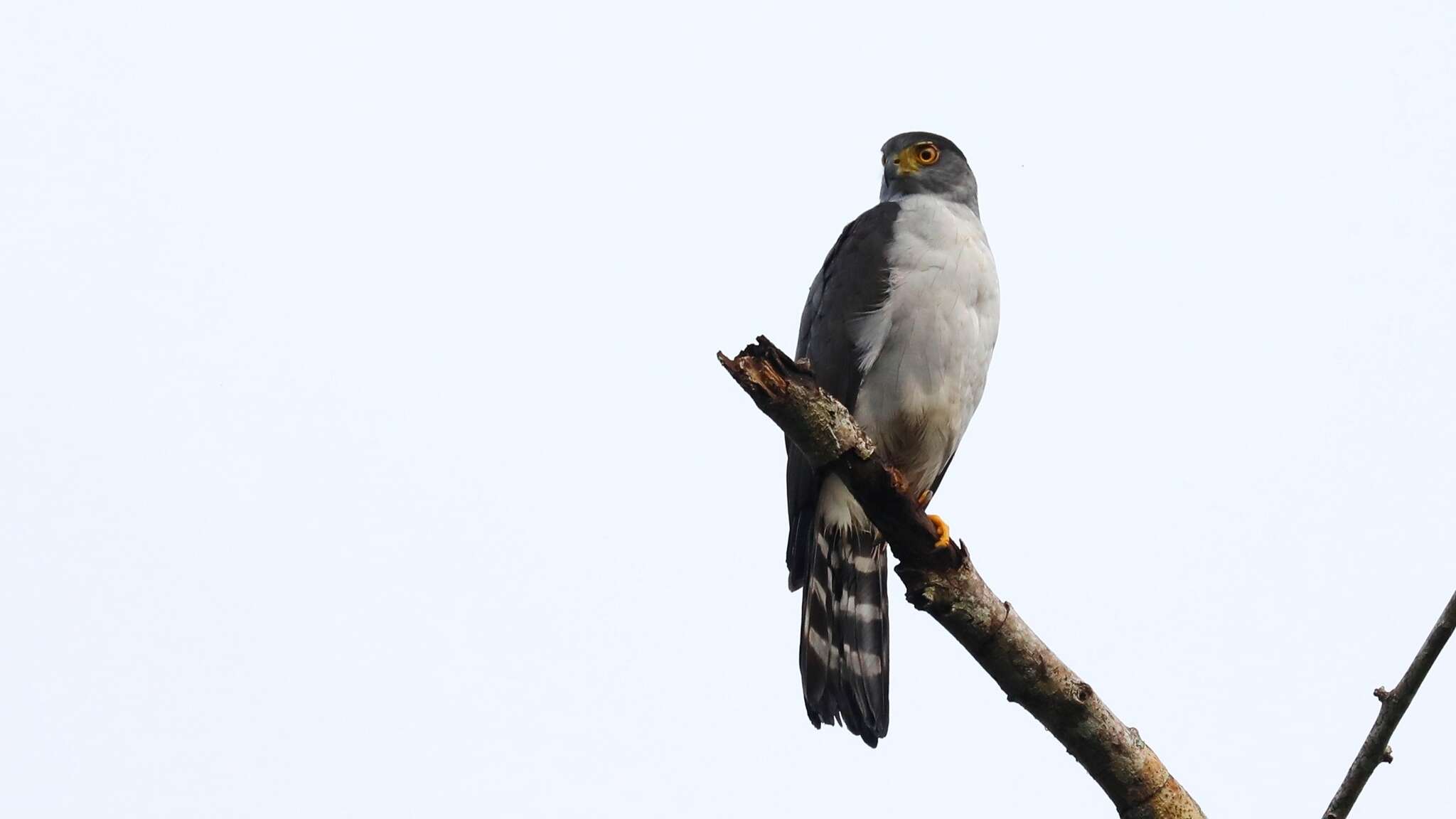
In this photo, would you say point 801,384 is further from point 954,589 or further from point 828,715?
point 828,715

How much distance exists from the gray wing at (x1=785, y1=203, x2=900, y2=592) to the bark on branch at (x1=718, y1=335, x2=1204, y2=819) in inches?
52.9

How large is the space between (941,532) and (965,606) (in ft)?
0.77

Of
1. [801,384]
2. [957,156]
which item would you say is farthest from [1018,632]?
[957,156]

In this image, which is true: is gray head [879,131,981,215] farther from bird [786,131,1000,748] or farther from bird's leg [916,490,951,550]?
bird's leg [916,490,951,550]

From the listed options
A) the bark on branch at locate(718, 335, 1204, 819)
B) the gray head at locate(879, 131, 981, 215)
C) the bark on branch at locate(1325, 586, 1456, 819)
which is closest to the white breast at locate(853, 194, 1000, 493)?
the gray head at locate(879, 131, 981, 215)

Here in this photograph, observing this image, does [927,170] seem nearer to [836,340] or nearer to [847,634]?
[836,340]

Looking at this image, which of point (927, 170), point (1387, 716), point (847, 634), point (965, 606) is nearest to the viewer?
point (1387, 716)

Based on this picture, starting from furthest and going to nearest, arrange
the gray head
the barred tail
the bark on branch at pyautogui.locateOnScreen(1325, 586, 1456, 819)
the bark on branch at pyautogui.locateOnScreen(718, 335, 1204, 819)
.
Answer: the gray head
the barred tail
the bark on branch at pyautogui.locateOnScreen(718, 335, 1204, 819)
the bark on branch at pyautogui.locateOnScreen(1325, 586, 1456, 819)

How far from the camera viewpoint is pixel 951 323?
5.26 m

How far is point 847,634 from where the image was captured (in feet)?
17.0

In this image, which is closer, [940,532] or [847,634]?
[940,532]

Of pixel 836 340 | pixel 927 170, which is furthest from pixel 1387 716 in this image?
pixel 927 170

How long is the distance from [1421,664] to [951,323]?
2.70 meters

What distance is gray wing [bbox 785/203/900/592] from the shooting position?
5.31 meters
